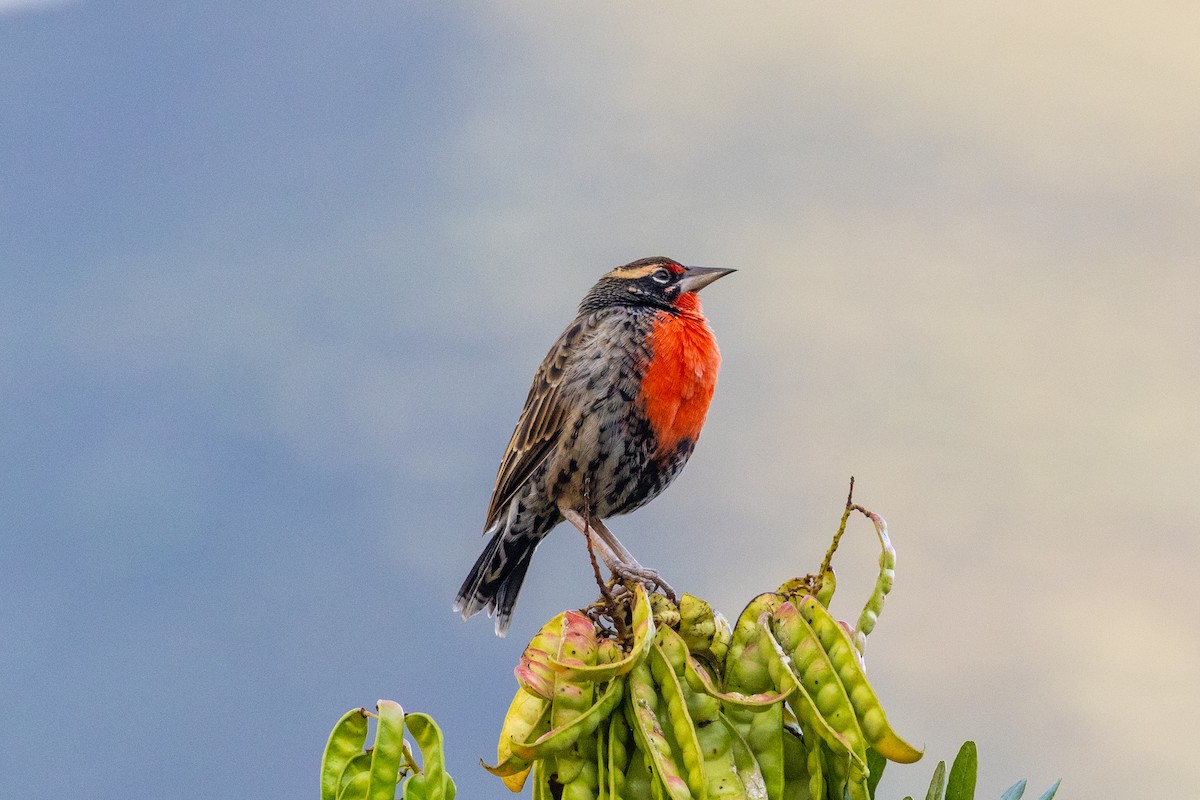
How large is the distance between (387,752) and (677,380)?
2716mm

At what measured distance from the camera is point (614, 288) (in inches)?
248

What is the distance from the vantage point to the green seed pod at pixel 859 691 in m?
3.27

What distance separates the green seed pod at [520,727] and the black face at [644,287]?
9.52 feet

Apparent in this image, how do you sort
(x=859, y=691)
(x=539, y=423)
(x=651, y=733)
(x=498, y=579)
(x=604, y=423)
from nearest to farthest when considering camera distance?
(x=651, y=733)
(x=859, y=691)
(x=604, y=423)
(x=539, y=423)
(x=498, y=579)

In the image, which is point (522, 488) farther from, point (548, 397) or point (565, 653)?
point (565, 653)

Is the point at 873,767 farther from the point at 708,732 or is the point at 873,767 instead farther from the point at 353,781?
the point at 353,781

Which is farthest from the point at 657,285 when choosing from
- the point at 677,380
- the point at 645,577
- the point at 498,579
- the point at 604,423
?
the point at 645,577

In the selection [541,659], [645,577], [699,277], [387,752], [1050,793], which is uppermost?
[699,277]

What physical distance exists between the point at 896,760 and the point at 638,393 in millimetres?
2632

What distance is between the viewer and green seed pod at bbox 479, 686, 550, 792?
3.37 metres

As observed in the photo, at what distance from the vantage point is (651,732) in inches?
126

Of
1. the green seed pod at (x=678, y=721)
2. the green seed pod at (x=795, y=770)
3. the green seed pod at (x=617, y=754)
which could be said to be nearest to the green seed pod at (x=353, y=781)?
the green seed pod at (x=617, y=754)

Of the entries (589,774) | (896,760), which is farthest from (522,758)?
(896,760)

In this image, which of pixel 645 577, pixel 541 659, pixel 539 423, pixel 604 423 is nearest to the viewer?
pixel 541 659
